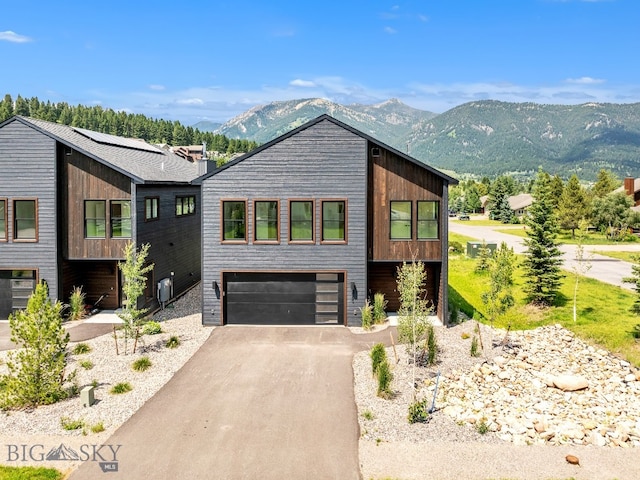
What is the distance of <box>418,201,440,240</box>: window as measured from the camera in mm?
20844

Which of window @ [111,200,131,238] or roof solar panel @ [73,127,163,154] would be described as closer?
window @ [111,200,131,238]

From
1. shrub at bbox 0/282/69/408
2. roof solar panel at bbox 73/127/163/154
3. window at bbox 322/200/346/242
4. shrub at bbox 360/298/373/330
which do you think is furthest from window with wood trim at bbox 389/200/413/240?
roof solar panel at bbox 73/127/163/154

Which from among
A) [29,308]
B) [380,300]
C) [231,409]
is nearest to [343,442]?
[231,409]

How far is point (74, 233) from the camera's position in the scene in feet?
68.8

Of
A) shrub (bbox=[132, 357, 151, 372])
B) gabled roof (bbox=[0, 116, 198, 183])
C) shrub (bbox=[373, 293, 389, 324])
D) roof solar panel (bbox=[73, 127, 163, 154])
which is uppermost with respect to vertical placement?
roof solar panel (bbox=[73, 127, 163, 154])

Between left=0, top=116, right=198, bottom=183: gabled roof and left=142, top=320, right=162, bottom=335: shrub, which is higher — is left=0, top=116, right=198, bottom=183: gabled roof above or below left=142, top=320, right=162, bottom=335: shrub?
above

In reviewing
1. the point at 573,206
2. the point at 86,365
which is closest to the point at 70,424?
the point at 86,365

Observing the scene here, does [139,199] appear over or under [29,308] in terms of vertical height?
over

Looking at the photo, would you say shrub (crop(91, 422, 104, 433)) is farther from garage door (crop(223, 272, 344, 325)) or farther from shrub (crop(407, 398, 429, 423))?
garage door (crop(223, 272, 344, 325))

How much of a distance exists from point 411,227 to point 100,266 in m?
14.9

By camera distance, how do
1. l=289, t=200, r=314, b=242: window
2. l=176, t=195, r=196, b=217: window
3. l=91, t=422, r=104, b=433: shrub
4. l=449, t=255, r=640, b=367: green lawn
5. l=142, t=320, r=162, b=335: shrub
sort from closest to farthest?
1. l=91, t=422, r=104, b=433: shrub
2. l=449, t=255, r=640, b=367: green lawn
3. l=142, t=320, r=162, b=335: shrub
4. l=289, t=200, r=314, b=242: window
5. l=176, t=195, r=196, b=217: window

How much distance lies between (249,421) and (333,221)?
10728 millimetres

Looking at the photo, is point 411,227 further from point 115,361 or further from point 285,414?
point 115,361

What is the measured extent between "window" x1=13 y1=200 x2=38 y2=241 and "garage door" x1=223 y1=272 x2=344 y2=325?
8.88 metres
